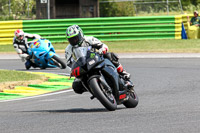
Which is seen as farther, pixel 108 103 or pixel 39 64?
pixel 39 64

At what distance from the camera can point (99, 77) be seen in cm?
761

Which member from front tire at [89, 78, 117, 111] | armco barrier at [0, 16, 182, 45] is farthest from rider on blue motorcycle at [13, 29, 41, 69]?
front tire at [89, 78, 117, 111]

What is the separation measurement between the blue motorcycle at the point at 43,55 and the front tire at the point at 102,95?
8.37 meters

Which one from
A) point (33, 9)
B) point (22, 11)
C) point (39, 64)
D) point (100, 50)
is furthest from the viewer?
point (33, 9)

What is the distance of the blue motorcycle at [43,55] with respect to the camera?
52.7 ft

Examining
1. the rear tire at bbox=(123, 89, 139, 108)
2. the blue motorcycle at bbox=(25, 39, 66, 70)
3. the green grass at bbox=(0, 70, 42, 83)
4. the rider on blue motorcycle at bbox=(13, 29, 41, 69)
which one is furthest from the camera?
the rider on blue motorcycle at bbox=(13, 29, 41, 69)

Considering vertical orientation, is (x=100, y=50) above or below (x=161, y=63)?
above

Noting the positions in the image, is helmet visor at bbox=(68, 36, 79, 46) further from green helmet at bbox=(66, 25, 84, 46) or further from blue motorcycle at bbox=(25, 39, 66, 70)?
blue motorcycle at bbox=(25, 39, 66, 70)

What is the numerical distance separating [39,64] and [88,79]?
8.85 metres

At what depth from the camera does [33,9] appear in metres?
50.1

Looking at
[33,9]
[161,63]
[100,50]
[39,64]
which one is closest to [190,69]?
[161,63]

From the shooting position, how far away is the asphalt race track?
6332 mm

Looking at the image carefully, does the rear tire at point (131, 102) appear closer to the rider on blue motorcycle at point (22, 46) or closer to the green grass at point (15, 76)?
the green grass at point (15, 76)

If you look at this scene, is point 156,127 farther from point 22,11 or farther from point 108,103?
point 22,11
